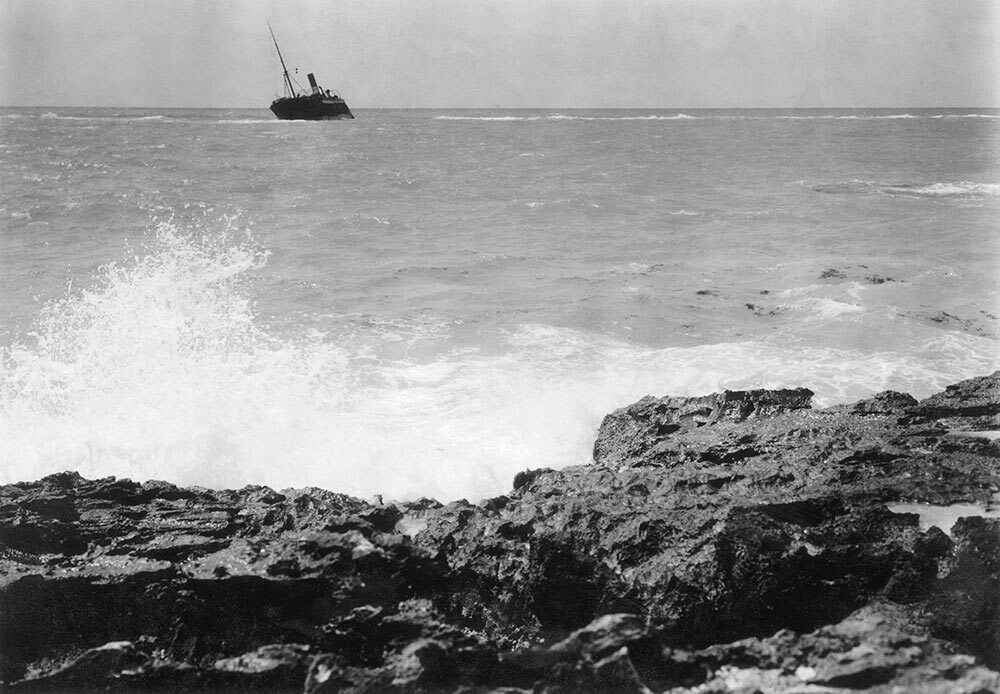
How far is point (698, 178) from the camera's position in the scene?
20.8 meters

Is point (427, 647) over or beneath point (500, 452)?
over

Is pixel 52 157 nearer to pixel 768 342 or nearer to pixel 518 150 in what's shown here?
pixel 518 150

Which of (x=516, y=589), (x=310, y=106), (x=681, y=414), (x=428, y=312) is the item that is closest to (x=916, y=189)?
(x=428, y=312)

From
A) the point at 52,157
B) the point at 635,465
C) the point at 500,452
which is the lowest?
the point at 500,452

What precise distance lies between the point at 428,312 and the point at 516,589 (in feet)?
21.4

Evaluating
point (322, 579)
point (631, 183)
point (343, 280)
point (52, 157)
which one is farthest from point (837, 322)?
point (52, 157)

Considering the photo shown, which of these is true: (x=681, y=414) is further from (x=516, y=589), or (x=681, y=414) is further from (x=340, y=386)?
(x=340, y=386)

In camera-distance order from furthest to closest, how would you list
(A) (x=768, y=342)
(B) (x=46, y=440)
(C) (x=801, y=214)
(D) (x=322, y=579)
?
(C) (x=801, y=214), (A) (x=768, y=342), (B) (x=46, y=440), (D) (x=322, y=579)

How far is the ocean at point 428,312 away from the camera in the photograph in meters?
5.58

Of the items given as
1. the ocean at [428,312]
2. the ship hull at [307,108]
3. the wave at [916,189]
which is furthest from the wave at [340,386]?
the ship hull at [307,108]

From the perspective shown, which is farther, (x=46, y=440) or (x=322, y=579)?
(x=46, y=440)

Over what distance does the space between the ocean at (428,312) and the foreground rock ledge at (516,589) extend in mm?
1997

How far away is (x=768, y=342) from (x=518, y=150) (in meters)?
23.3

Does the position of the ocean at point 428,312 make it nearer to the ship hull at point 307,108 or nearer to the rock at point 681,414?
the rock at point 681,414
